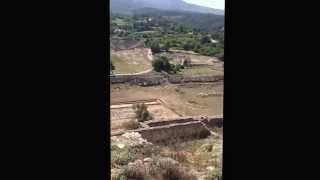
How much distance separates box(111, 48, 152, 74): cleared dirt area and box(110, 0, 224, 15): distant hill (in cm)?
663

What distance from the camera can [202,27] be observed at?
3105 centimetres

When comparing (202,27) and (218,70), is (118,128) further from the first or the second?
(202,27)

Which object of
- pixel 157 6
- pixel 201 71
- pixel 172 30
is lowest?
pixel 201 71

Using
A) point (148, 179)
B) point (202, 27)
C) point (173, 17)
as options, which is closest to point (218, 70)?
point (202, 27)

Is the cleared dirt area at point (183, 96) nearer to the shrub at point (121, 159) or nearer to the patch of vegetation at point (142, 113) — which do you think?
the patch of vegetation at point (142, 113)

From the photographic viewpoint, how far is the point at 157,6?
139ft

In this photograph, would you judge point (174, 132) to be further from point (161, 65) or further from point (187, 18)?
point (187, 18)

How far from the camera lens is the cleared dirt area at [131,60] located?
21.8 m

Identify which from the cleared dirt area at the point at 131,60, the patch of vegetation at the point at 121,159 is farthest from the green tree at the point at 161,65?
the patch of vegetation at the point at 121,159

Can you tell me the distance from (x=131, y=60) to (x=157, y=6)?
19561 mm

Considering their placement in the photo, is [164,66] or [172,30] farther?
[172,30]

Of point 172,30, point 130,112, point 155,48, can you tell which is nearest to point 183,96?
point 130,112

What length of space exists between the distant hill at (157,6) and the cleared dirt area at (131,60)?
21.8ft
